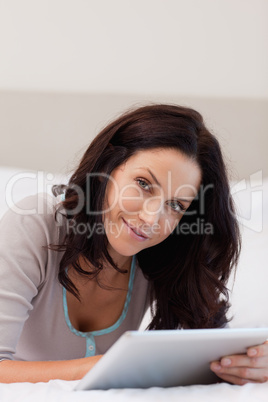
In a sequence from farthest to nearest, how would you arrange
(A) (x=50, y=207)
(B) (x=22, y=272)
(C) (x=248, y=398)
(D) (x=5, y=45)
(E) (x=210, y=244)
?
(D) (x=5, y=45)
(E) (x=210, y=244)
(A) (x=50, y=207)
(B) (x=22, y=272)
(C) (x=248, y=398)

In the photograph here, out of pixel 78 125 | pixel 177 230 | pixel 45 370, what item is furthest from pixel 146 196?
pixel 78 125

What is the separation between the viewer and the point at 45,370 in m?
0.99

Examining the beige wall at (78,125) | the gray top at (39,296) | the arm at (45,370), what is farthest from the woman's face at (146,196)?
the beige wall at (78,125)

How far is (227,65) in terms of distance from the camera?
2.25 m

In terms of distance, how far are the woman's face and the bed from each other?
0.40m

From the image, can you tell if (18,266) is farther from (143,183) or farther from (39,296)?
(143,183)

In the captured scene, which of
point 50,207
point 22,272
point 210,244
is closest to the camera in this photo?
point 22,272

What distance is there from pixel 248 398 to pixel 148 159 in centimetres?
57

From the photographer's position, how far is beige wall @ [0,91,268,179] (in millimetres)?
2125

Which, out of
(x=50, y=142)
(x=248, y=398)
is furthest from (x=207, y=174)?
(x=50, y=142)

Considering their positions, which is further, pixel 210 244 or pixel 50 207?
pixel 210 244

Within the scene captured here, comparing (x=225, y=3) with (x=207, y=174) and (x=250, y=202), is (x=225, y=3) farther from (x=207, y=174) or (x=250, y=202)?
(x=207, y=174)

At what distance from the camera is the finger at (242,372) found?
890 millimetres

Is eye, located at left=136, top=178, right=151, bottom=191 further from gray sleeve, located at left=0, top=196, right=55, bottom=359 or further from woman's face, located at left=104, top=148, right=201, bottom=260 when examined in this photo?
gray sleeve, located at left=0, top=196, right=55, bottom=359
